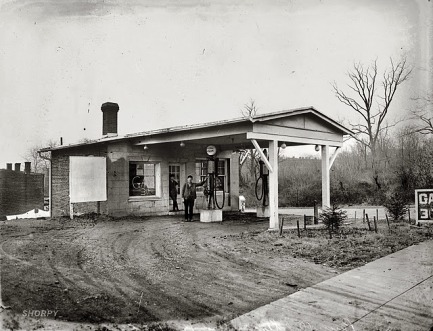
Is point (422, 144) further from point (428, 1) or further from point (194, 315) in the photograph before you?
point (194, 315)

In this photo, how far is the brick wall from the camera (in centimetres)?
2738

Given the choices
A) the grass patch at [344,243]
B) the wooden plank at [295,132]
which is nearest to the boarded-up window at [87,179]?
the grass patch at [344,243]

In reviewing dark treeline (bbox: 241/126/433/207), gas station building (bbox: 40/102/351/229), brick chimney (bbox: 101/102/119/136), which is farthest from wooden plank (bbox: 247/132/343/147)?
brick chimney (bbox: 101/102/119/136)

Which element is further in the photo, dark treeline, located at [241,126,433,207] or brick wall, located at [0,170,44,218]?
brick wall, located at [0,170,44,218]

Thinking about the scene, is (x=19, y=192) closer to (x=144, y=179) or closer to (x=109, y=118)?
(x=109, y=118)

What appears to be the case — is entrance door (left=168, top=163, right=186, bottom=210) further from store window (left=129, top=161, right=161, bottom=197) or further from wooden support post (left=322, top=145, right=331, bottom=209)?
wooden support post (left=322, top=145, right=331, bottom=209)

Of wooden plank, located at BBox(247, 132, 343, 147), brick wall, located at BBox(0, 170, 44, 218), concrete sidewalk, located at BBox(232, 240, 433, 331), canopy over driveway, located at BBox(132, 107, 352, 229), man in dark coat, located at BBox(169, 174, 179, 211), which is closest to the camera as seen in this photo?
concrete sidewalk, located at BBox(232, 240, 433, 331)

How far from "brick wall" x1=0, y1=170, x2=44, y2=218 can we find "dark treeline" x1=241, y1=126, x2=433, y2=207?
17185 millimetres

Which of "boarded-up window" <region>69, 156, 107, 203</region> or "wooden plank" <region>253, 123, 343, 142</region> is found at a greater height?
"wooden plank" <region>253, 123, 343, 142</region>

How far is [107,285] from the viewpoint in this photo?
589 centimetres

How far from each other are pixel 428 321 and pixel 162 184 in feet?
42.0

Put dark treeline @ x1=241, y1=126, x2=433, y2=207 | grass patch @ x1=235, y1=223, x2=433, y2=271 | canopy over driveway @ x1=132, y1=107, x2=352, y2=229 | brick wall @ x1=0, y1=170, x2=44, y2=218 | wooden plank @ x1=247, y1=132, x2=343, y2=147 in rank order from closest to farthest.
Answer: grass patch @ x1=235, y1=223, x2=433, y2=271 → wooden plank @ x1=247, y1=132, x2=343, y2=147 → canopy over driveway @ x1=132, y1=107, x2=352, y2=229 → dark treeline @ x1=241, y1=126, x2=433, y2=207 → brick wall @ x1=0, y1=170, x2=44, y2=218

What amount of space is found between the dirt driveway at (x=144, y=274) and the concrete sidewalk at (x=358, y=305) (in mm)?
360

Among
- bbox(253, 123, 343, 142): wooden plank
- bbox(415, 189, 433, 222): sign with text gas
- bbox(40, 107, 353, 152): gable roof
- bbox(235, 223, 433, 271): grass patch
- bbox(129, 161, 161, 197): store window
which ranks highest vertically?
bbox(40, 107, 353, 152): gable roof
